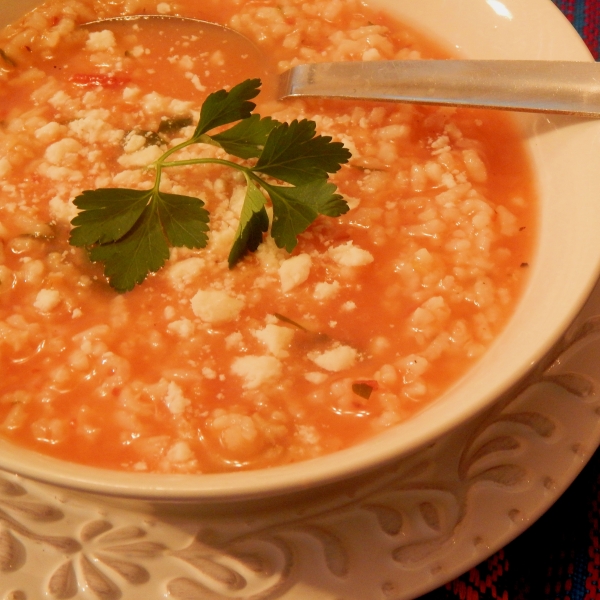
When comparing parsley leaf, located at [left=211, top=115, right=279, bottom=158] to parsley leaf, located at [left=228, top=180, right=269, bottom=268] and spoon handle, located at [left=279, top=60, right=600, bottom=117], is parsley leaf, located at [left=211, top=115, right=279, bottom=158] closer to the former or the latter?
parsley leaf, located at [left=228, top=180, right=269, bottom=268]


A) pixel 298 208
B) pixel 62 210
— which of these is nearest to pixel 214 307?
pixel 298 208

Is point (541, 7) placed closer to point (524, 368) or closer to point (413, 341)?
point (413, 341)

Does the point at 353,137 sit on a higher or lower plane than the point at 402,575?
higher

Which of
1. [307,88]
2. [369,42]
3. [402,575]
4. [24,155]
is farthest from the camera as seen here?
[369,42]

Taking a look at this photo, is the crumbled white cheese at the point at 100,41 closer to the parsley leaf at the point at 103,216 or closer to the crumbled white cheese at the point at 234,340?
the parsley leaf at the point at 103,216

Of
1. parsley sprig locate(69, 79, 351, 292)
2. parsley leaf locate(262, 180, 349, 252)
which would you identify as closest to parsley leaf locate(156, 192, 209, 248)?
parsley sprig locate(69, 79, 351, 292)

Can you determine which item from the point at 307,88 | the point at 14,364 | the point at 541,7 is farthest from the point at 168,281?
the point at 541,7

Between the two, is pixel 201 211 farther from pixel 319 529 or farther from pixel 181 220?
pixel 319 529

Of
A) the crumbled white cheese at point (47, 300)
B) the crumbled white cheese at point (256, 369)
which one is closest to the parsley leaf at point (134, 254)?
the crumbled white cheese at point (47, 300)
